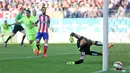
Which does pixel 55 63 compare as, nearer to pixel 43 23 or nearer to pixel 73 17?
pixel 43 23

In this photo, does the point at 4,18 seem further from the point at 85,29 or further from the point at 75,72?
the point at 75,72

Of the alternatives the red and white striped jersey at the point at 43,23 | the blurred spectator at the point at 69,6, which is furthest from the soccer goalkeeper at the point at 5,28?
the red and white striped jersey at the point at 43,23

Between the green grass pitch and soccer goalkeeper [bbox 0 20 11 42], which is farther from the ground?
soccer goalkeeper [bbox 0 20 11 42]

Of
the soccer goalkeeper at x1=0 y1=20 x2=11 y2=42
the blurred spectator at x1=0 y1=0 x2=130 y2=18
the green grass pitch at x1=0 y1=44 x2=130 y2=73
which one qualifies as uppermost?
the blurred spectator at x1=0 y1=0 x2=130 y2=18

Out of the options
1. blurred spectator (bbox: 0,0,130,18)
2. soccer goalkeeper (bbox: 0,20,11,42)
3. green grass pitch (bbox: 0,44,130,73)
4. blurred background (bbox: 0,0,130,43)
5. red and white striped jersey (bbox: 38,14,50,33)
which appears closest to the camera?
green grass pitch (bbox: 0,44,130,73)

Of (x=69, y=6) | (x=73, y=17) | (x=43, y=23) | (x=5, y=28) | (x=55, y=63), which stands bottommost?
(x=55, y=63)

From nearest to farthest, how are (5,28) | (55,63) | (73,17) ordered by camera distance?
(55,63)
(5,28)
(73,17)

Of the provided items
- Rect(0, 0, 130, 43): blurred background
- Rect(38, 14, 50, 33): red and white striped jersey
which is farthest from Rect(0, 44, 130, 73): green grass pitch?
Rect(0, 0, 130, 43): blurred background

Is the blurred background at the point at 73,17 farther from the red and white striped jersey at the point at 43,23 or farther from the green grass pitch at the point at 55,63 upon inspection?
the red and white striped jersey at the point at 43,23

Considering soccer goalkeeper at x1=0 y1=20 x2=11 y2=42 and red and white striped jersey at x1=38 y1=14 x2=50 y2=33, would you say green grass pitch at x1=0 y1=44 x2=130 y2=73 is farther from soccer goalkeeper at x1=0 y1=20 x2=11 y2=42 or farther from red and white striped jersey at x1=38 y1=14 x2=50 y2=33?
soccer goalkeeper at x1=0 y1=20 x2=11 y2=42

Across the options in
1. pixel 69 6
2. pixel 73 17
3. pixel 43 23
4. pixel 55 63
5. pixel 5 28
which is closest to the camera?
pixel 55 63

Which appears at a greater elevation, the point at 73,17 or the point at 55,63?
the point at 73,17

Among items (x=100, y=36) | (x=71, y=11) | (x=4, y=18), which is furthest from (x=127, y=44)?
(x=4, y=18)

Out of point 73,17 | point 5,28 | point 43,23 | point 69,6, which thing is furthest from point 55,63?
point 69,6
